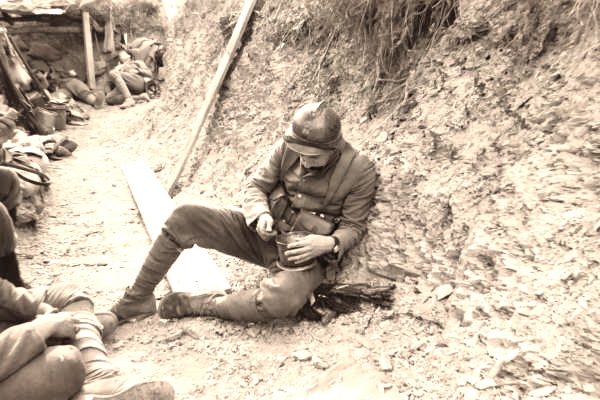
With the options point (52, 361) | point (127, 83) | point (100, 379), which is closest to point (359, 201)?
point (100, 379)

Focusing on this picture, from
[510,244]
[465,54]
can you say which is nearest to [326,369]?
[510,244]

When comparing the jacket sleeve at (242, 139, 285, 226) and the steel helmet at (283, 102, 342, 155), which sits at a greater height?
the steel helmet at (283, 102, 342, 155)

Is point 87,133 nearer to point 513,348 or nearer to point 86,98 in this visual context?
point 86,98

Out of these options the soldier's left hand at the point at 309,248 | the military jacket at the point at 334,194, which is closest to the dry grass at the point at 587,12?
the military jacket at the point at 334,194

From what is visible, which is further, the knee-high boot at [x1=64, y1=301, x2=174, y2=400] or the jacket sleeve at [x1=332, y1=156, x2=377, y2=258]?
the jacket sleeve at [x1=332, y1=156, x2=377, y2=258]

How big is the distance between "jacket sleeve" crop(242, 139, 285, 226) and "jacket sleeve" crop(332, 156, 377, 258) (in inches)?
20.6

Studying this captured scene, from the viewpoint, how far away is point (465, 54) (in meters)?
3.37

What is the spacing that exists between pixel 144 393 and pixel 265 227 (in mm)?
1224

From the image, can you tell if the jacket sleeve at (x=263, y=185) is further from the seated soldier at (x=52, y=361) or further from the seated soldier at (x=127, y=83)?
the seated soldier at (x=127, y=83)

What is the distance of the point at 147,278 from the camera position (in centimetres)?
335

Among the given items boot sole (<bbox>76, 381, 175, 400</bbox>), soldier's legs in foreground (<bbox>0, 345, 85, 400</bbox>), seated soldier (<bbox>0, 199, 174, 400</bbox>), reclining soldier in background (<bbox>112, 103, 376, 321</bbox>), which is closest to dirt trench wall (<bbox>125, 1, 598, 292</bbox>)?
reclining soldier in background (<bbox>112, 103, 376, 321</bbox>)

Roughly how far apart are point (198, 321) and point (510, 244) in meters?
2.01

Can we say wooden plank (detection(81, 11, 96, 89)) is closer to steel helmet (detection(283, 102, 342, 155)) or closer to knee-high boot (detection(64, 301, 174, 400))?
knee-high boot (detection(64, 301, 174, 400))

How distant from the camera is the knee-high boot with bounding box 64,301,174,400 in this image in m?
2.33
